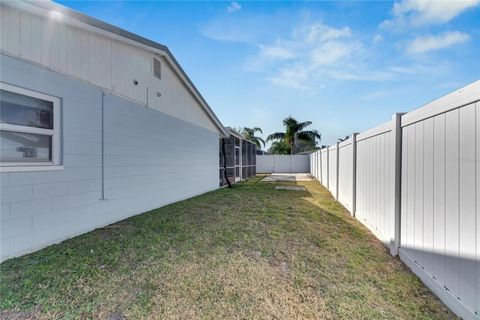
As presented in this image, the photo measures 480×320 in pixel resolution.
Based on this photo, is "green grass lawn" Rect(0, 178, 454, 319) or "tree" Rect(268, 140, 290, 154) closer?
"green grass lawn" Rect(0, 178, 454, 319)

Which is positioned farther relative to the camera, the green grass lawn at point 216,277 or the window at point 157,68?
the window at point 157,68

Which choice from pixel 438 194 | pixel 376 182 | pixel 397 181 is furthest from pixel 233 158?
pixel 438 194

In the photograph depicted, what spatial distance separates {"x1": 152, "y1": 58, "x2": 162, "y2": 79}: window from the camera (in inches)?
256

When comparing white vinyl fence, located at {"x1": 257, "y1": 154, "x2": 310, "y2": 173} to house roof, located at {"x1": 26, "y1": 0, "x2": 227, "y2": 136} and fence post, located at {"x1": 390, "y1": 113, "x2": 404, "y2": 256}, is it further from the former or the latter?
fence post, located at {"x1": 390, "y1": 113, "x2": 404, "y2": 256}

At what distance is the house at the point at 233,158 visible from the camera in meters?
12.2

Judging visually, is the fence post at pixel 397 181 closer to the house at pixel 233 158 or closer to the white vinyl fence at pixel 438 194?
the white vinyl fence at pixel 438 194

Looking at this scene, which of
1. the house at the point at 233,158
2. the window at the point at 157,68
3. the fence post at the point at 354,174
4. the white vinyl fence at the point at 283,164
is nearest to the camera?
the fence post at the point at 354,174

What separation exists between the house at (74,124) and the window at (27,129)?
1 centimetres

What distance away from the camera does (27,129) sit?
342 cm

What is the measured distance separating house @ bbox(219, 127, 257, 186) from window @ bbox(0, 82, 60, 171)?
8.34 metres

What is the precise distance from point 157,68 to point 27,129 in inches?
153

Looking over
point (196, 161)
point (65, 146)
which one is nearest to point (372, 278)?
point (65, 146)

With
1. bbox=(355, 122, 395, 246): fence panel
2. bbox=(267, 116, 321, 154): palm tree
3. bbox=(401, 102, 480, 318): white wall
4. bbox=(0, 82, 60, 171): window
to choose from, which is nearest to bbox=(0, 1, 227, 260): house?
bbox=(0, 82, 60, 171): window

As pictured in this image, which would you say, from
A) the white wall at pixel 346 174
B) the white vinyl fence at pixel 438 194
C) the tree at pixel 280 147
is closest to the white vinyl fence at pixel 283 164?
the tree at pixel 280 147
